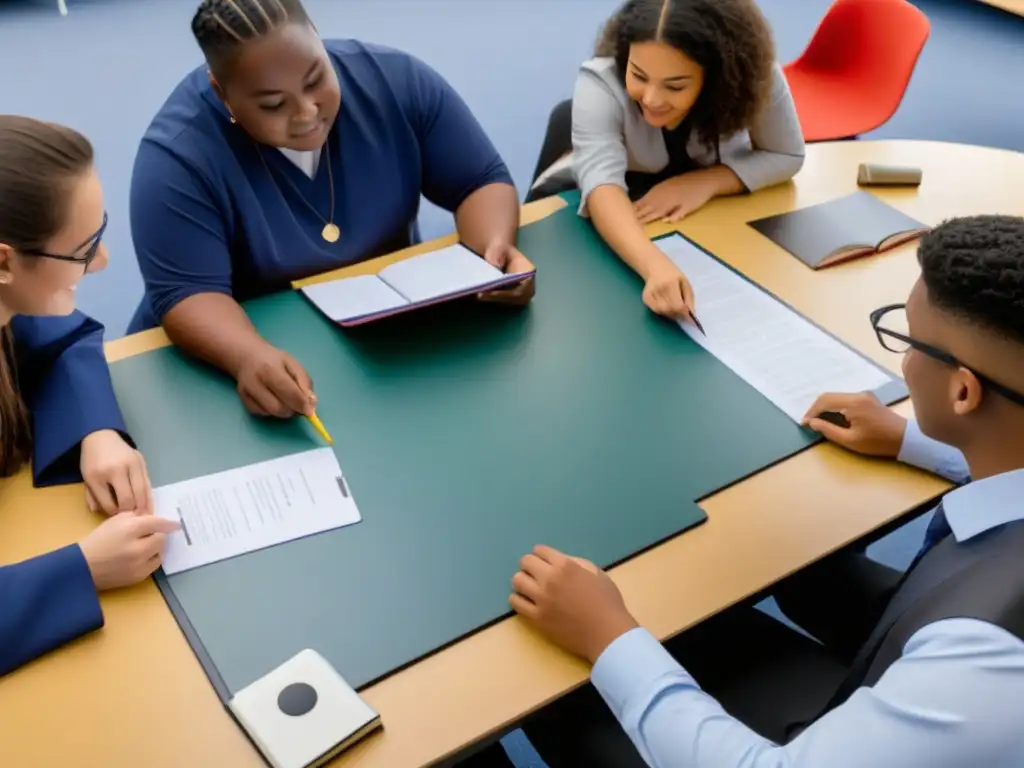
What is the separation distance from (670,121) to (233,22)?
883mm

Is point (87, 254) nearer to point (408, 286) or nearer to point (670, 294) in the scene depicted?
point (408, 286)

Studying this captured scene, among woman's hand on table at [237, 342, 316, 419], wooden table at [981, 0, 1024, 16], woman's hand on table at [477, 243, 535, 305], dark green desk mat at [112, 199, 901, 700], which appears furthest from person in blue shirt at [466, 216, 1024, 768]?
wooden table at [981, 0, 1024, 16]

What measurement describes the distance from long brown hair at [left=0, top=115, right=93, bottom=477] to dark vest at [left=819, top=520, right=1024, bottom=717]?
1.07m

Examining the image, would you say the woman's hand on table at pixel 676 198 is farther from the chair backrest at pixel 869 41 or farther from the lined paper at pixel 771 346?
Answer: the chair backrest at pixel 869 41

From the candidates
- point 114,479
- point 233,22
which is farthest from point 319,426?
point 233,22

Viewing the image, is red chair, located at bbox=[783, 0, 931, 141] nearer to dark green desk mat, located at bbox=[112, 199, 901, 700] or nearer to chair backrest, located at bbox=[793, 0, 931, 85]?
chair backrest, located at bbox=[793, 0, 931, 85]

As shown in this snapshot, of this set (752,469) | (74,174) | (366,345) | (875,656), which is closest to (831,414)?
(752,469)

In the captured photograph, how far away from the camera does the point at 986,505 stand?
86cm

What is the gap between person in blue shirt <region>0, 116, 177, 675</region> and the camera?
3.17 ft

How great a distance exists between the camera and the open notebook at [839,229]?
164 centimetres

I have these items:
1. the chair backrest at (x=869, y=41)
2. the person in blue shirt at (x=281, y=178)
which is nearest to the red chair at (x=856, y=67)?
the chair backrest at (x=869, y=41)

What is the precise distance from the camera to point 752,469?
120 centimetres

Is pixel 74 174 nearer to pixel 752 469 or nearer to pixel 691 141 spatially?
pixel 752 469

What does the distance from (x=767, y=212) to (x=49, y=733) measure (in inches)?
59.0
